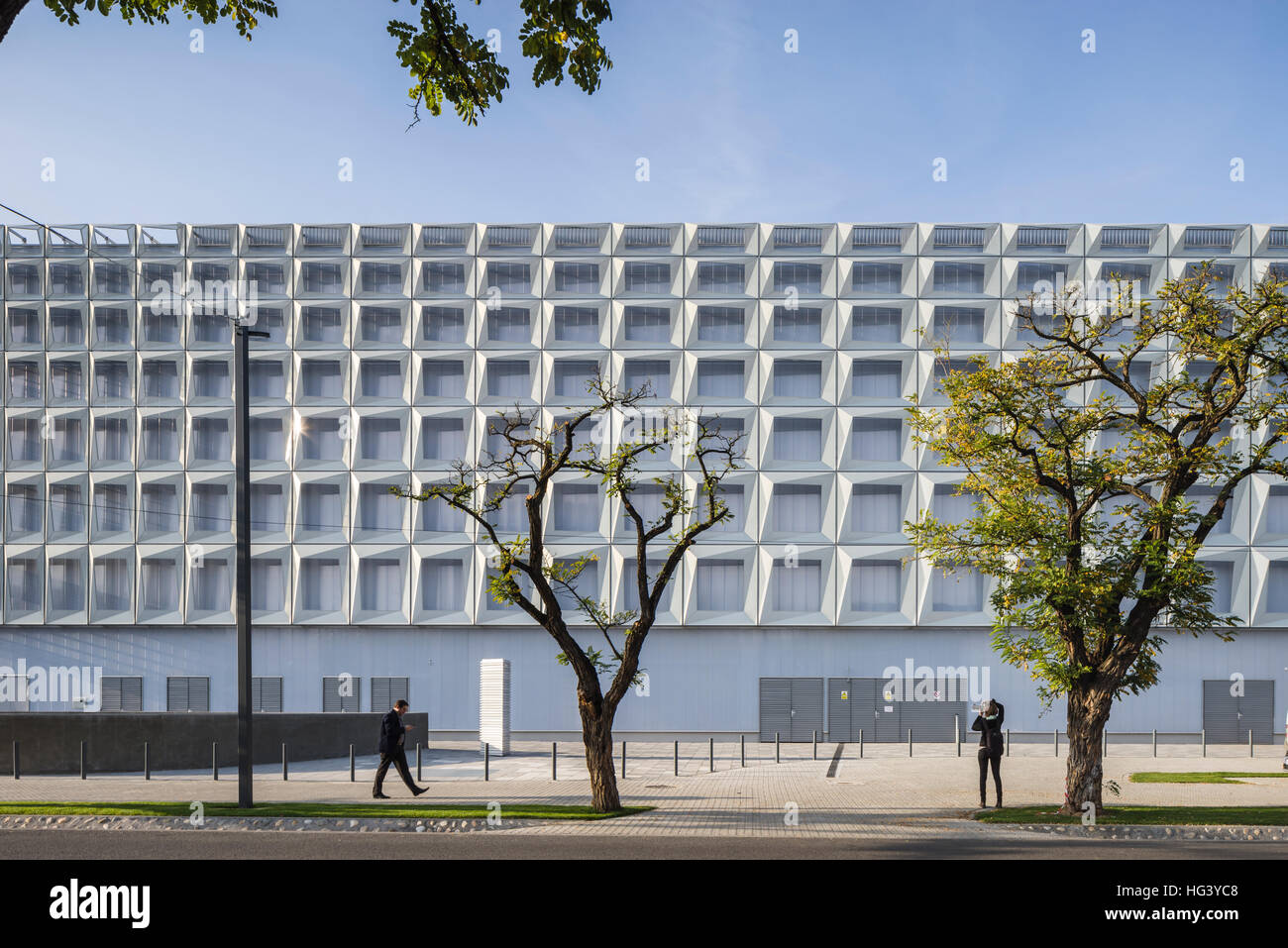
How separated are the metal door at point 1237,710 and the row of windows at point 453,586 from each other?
2.94m

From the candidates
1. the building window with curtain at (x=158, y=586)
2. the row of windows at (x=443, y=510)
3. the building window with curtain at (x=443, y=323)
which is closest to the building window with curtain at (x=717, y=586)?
the row of windows at (x=443, y=510)

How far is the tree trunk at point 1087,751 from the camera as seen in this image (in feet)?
54.6

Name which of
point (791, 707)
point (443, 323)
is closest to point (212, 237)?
point (443, 323)

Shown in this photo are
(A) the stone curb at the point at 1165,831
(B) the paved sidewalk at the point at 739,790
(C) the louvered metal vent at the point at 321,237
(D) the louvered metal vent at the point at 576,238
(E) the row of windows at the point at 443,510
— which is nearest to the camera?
(A) the stone curb at the point at 1165,831

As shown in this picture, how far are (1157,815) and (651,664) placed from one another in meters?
24.4

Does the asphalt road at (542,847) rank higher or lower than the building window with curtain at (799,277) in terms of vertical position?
lower

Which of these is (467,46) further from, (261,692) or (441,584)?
(261,692)

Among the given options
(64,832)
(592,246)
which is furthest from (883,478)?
(64,832)

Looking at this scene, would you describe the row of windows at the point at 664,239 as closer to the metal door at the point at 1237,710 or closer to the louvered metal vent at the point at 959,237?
the louvered metal vent at the point at 959,237

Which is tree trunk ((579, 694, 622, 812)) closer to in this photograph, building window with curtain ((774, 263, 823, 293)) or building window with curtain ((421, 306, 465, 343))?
building window with curtain ((421, 306, 465, 343))

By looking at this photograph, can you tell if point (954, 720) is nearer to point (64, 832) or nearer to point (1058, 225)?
point (1058, 225)

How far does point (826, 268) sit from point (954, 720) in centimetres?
1861

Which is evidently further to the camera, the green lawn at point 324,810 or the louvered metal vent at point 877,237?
the louvered metal vent at point 877,237

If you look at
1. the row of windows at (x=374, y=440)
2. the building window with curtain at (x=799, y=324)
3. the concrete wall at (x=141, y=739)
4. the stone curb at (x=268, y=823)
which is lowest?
the concrete wall at (x=141, y=739)
